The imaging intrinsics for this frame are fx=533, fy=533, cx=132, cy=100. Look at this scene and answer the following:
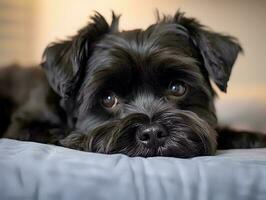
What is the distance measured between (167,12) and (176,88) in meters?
1.32

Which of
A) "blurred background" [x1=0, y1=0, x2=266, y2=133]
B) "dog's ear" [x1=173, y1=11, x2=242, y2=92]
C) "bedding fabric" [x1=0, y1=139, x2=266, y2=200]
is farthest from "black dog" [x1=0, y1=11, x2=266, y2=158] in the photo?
"blurred background" [x1=0, y1=0, x2=266, y2=133]

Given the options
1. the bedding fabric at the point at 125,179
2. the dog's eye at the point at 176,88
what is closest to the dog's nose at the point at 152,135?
the bedding fabric at the point at 125,179

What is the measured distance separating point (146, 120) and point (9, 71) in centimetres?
108

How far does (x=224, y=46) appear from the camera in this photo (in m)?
1.94

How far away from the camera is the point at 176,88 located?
1.83 metres

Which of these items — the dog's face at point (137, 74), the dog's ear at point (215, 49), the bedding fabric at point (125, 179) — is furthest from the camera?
the dog's ear at point (215, 49)

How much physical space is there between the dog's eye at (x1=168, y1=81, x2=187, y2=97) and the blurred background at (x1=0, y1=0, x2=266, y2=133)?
3.70ft

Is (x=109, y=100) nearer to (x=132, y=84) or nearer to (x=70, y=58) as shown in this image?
(x=132, y=84)

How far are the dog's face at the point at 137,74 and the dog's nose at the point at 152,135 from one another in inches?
3.4

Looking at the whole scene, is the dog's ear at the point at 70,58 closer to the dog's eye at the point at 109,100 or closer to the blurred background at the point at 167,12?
the dog's eye at the point at 109,100

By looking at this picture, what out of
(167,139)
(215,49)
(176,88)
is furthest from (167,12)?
(167,139)

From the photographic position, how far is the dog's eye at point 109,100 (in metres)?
1.81

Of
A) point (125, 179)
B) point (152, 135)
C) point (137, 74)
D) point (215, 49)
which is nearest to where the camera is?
point (125, 179)

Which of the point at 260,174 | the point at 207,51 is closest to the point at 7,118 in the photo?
the point at 207,51
